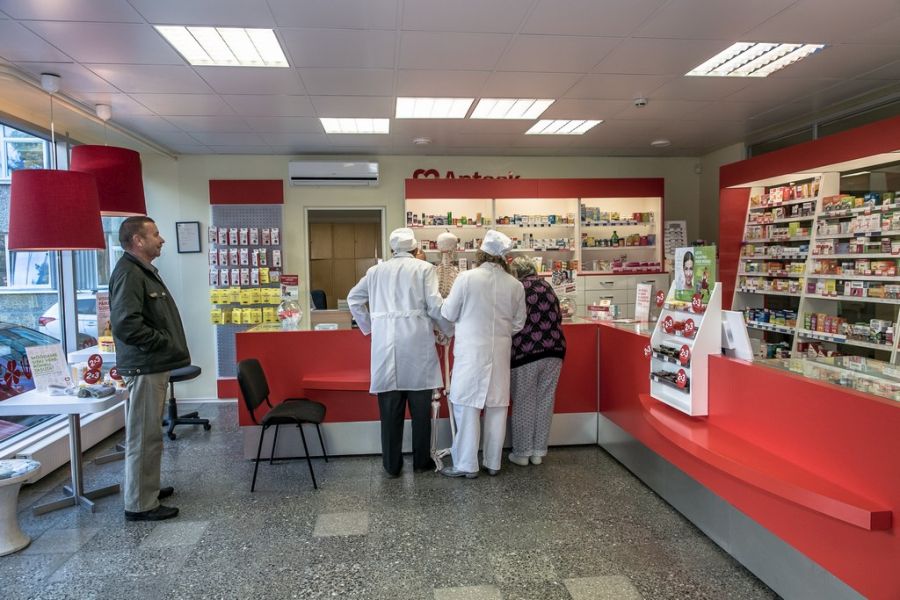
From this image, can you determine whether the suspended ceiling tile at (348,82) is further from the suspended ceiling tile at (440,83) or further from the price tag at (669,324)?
the price tag at (669,324)

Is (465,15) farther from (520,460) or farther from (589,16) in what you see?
(520,460)

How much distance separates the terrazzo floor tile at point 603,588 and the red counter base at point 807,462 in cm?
69

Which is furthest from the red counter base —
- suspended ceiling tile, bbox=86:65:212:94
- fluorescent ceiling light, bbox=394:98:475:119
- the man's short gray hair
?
suspended ceiling tile, bbox=86:65:212:94

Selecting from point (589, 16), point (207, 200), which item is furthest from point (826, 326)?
point (207, 200)

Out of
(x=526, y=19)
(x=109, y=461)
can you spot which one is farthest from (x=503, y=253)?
(x=109, y=461)

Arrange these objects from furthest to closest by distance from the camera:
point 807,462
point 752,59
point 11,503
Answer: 1. point 752,59
2. point 11,503
3. point 807,462

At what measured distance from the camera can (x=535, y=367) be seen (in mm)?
4121

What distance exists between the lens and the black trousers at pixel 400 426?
404cm

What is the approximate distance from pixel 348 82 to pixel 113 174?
191 cm

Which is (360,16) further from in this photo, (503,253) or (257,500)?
(257,500)

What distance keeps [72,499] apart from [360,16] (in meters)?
3.62

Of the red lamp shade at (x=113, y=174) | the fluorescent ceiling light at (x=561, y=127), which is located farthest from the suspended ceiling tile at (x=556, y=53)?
the red lamp shade at (x=113, y=174)

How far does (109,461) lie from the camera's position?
14.9 ft

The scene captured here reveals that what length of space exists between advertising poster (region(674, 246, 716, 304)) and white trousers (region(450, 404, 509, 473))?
4.85ft
